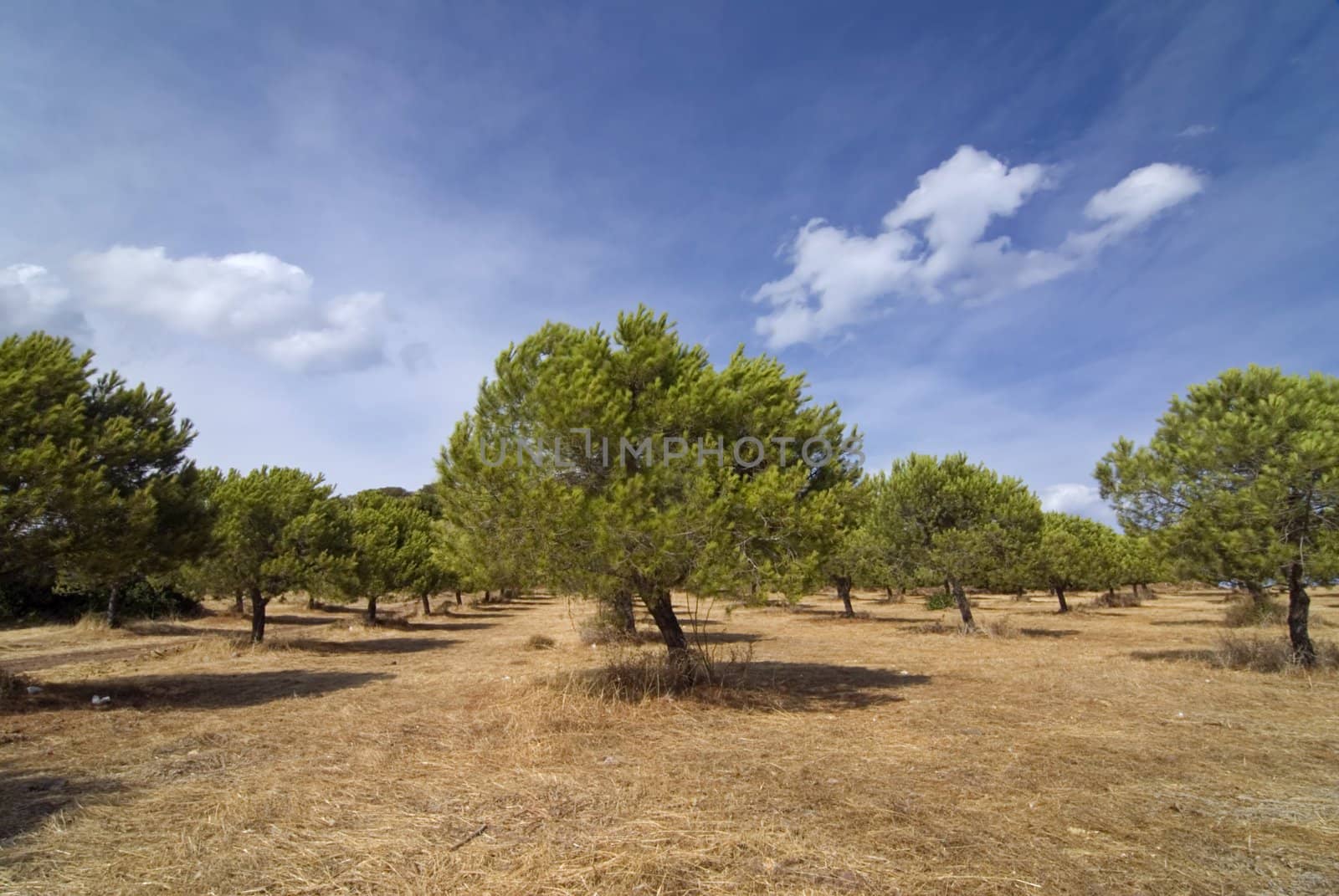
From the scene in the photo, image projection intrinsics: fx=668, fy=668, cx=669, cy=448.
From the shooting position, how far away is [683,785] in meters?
5.50

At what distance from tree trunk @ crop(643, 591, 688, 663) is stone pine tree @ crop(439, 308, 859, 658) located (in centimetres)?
3

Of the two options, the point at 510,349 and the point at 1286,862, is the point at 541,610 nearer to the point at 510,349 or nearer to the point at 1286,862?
the point at 510,349

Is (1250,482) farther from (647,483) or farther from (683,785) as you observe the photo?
(683,785)

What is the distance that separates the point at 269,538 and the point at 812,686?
607 inches

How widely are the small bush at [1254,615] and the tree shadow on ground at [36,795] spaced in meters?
27.7

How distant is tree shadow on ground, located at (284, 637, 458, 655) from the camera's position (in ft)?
59.9

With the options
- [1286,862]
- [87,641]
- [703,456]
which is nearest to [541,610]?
[87,641]

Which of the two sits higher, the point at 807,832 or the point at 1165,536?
the point at 1165,536

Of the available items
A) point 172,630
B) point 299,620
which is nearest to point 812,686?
point 172,630

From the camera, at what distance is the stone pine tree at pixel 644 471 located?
8570 millimetres

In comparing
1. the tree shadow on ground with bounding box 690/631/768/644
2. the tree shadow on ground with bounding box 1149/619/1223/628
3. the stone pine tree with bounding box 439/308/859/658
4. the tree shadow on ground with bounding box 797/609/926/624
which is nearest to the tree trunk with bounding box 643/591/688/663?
the stone pine tree with bounding box 439/308/859/658

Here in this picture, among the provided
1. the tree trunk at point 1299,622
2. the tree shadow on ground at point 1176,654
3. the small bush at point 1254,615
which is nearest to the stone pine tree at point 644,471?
the tree trunk at point 1299,622

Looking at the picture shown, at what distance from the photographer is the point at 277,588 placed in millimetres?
18391

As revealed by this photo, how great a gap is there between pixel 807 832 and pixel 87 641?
25454mm
